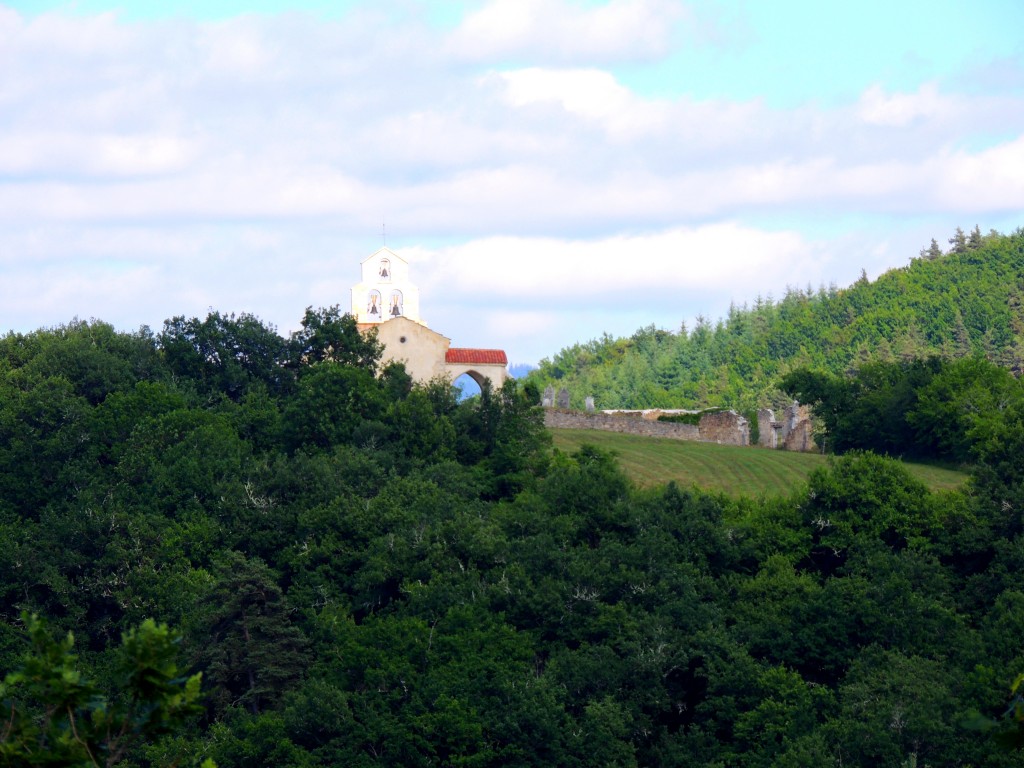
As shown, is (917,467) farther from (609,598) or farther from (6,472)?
(6,472)

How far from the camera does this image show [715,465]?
50.3 meters

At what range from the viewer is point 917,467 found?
51031 mm

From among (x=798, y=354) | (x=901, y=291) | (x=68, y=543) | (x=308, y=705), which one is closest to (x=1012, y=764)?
(x=308, y=705)

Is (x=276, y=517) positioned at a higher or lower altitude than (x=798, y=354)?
lower

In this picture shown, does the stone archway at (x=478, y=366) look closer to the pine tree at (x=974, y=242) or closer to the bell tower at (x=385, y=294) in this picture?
the bell tower at (x=385, y=294)

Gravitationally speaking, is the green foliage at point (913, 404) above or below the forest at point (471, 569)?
above

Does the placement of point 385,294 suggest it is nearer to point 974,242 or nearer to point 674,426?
point 674,426

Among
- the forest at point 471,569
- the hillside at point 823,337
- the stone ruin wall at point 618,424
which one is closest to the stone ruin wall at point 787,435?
the forest at point 471,569

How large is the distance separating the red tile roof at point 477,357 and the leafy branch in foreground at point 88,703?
44802 millimetres

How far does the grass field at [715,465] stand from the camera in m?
48.3

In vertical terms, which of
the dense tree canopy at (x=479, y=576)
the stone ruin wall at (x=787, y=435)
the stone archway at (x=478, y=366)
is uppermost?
the stone archway at (x=478, y=366)

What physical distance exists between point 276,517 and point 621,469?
11337mm

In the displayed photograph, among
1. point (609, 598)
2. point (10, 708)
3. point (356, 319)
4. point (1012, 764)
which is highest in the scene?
point (356, 319)

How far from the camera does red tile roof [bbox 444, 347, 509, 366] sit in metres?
56.3
